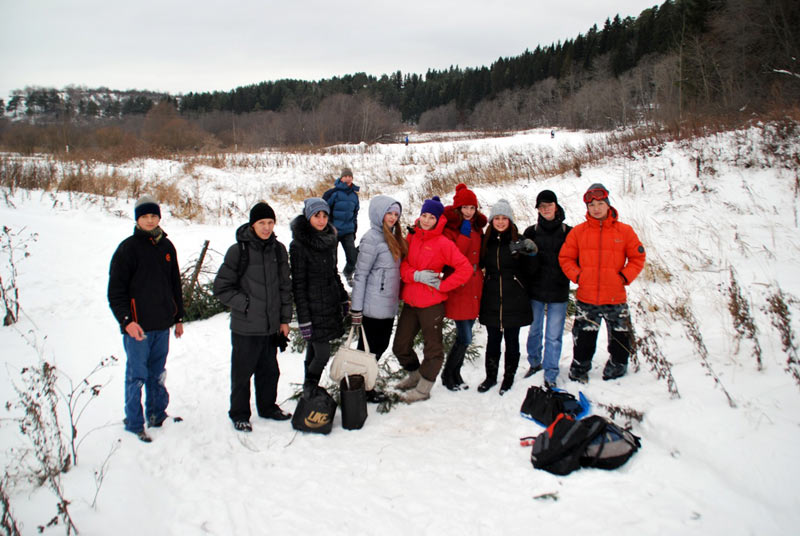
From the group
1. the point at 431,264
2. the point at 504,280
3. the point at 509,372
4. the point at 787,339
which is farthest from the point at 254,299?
→ the point at 787,339

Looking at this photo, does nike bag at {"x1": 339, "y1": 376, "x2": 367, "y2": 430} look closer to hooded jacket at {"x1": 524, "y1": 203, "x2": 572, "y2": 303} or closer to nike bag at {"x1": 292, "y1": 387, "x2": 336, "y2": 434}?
nike bag at {"x1": 292, "y1": 387, "x2": 336, "y2": 434}

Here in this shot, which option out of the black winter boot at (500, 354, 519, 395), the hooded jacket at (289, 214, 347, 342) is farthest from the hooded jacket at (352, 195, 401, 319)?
the black winter boot at (500, 354, 519, 395)

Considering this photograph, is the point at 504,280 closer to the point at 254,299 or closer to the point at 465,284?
the point at 465,284

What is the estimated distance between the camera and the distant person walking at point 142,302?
132 inches

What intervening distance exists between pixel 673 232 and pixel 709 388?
4.64 meters

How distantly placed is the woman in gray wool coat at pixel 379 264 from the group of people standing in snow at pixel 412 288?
0.01 m

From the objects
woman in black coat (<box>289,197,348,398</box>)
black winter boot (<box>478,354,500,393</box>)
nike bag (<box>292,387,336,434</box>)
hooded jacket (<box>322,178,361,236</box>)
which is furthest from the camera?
hooded jacket (<box>322,178,361,236</box>)

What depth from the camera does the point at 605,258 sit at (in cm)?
393

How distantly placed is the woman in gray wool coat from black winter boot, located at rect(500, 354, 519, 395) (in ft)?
4.59

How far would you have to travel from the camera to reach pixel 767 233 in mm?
6332

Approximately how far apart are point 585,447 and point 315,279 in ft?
8.58

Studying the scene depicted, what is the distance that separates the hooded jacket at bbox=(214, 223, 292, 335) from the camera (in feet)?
11.7

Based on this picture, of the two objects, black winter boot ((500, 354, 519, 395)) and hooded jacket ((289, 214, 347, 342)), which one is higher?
hooded jacket ((289, 214, 347, 342))

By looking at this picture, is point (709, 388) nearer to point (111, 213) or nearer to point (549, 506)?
point (549, 506)
